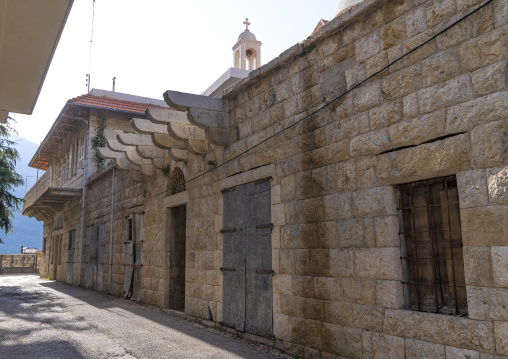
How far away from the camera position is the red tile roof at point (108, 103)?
54.0 ft

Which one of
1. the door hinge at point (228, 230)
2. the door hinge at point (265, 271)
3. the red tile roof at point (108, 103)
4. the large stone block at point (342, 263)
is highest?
the red tile roof at point (108, 103)

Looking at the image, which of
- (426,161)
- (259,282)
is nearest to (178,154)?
(259,282)

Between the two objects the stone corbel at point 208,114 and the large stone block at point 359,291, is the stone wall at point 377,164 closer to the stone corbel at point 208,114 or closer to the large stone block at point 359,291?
the large stone block at point 359,291

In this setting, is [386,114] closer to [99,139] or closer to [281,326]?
[281,326]

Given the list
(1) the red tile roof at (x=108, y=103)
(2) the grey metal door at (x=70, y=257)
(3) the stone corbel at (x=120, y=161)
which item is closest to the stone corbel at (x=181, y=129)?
(3) the stone corbel at (x=120, y=161)

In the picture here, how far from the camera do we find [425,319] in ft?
12.2

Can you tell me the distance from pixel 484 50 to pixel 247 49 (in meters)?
14.2

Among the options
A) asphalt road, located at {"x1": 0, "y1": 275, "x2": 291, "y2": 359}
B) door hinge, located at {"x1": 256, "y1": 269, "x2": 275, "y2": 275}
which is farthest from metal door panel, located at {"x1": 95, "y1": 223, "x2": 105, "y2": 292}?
door hinge, located at {"x1": 256, "y1": 269, "x2": 275, "y2": 275}

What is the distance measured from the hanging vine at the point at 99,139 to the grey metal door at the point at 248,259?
11192 mm

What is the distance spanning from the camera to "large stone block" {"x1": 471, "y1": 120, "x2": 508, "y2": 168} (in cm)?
331

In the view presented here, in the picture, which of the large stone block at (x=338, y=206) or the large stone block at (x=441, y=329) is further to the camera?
the large stone block at (x=338, y=206)

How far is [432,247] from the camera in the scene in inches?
157

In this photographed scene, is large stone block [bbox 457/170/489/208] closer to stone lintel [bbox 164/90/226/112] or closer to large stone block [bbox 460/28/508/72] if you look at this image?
large stone block [bbox 460/28/508/72]

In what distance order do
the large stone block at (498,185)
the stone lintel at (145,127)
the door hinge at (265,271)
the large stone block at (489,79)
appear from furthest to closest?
the stone lintel at (145,127)
the door hinge at (265,271)
the large stone block at (489,79)
the large stone block at (498,185)
